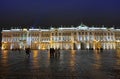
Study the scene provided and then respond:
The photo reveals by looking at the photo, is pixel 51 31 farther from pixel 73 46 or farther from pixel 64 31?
pixel 73 46

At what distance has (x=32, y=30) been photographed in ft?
440

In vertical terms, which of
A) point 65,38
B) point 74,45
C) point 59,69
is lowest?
point 59,69

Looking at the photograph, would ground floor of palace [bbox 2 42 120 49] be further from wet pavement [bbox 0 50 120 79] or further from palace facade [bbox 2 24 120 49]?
wet pavement [bbox 0 50 120 79]

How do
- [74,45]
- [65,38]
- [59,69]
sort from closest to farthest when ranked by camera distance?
[59,69] < [74,45] < [65,38]

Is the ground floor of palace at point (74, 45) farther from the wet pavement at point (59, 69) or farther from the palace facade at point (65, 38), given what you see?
the wet pavement at point (59, 69)

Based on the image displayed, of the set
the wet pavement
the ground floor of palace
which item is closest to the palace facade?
the ground floor of palace

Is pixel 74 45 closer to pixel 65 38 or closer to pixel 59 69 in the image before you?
pixel 65 38

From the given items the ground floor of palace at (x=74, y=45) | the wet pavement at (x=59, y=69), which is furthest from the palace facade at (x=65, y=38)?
the wet pavement at (x=59, y=69)

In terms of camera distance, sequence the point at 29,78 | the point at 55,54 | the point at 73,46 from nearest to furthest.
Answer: the point at 29,78 < the point at 55,54 < the point at 73,46

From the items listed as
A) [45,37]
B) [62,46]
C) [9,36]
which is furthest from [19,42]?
[62,46]

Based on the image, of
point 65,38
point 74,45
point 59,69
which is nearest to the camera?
point 59,69

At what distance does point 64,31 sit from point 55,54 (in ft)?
337

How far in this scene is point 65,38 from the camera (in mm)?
129375

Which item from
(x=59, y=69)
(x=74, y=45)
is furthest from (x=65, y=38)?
(x=59, y=69)
